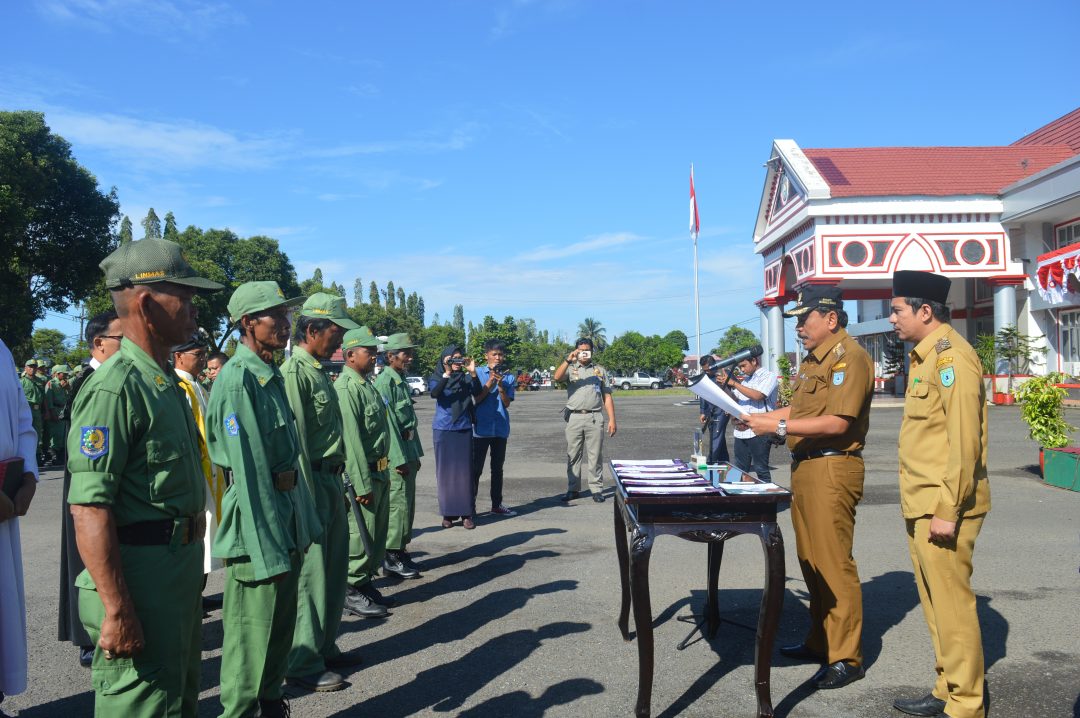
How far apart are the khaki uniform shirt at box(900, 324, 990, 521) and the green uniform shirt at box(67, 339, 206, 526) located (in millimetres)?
3235

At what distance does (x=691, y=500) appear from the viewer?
389 cm

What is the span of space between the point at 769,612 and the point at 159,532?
2808mm

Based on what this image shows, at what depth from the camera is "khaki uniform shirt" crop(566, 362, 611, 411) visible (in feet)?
33.5

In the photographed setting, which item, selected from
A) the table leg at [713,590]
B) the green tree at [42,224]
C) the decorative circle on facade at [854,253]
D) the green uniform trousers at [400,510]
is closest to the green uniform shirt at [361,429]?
the green uniform trousers at [400,510]

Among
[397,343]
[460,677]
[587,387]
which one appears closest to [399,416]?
[397,343]

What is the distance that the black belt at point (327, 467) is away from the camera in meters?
4.39

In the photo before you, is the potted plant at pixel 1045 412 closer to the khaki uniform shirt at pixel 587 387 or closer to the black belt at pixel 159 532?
the khaki uniform shirt at pixel 587 387

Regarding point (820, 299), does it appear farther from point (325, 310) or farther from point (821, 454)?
point (325, 310)

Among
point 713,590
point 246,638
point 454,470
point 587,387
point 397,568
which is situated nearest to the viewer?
point 246,638

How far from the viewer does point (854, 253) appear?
28.9 m

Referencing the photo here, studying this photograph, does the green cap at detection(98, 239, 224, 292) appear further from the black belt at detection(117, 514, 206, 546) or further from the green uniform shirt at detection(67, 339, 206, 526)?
the black belt at detection(117, 514, 206, 546)

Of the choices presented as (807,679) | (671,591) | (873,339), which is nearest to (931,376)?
(807,679)

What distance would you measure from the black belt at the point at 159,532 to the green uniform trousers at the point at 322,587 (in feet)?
5.08

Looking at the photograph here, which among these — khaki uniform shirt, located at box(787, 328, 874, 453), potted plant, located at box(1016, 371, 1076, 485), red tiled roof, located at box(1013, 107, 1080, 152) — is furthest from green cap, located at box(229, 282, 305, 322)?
red tiled roof, located at box(1013, 107, 1080, 152)
